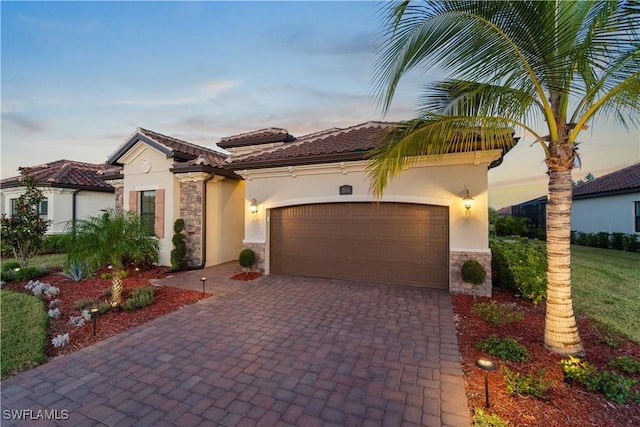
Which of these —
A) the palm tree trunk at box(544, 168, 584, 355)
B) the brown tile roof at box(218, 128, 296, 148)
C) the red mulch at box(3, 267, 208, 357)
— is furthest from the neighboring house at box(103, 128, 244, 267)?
the palm tree trunk at box(544, 168, 584, 355)

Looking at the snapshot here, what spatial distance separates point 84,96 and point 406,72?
11.7 meters

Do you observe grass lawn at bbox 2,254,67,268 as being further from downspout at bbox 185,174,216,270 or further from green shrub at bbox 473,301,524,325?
green shrub at bbox 473,301,524,325

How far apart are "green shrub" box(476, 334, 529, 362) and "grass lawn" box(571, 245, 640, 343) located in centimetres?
235

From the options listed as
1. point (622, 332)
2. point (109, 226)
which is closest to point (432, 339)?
point (622, 332)

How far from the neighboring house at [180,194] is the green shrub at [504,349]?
8.93m

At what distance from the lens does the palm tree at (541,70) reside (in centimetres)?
329

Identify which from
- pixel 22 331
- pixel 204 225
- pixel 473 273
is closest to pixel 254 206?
pixel 204 225

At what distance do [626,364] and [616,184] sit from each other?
1987cm

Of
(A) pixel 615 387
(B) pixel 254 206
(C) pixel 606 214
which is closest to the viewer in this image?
(A) pixel 615 387

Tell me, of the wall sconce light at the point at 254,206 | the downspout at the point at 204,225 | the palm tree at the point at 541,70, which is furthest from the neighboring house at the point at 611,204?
the downspout at the point at 204,225

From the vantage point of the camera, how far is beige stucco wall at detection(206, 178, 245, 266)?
1055cm

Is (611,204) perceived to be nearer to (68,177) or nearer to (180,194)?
(180,194)

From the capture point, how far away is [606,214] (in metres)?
16.8

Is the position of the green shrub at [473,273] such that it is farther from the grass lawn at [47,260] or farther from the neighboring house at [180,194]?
the grass lawn at [47,260]
